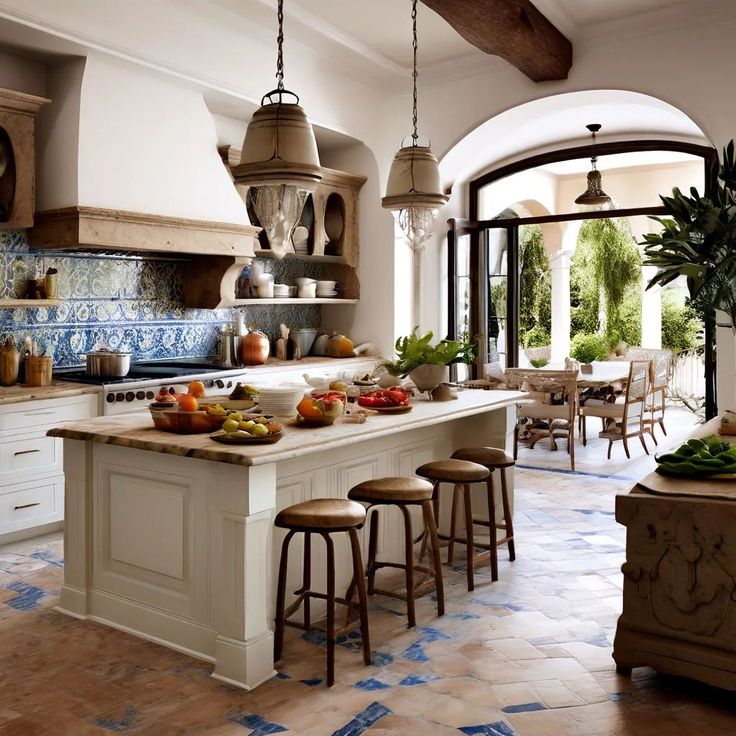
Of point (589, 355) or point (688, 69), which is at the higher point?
point (688, 69)

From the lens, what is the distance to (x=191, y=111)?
20.4ft

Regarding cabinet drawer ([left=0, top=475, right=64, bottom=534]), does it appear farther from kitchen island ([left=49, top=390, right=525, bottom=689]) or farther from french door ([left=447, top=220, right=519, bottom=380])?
french door ([left=447, top=220, right=519, bottom=380])

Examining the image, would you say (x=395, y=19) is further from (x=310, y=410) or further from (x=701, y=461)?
(x=701, y=461)

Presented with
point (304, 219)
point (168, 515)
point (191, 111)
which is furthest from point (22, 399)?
point (304, 219)

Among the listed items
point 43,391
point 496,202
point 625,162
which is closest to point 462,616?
point 43,391

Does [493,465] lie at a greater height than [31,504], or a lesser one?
greater

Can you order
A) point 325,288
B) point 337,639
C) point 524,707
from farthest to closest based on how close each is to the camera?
point 325,288 < point 337,639 < point 524,707

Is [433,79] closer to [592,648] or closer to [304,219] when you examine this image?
[304,219]

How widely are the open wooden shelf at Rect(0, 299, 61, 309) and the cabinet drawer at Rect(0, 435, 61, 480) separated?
0.90 meters

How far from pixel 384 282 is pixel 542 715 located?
18.6 ft

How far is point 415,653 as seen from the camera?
349cm

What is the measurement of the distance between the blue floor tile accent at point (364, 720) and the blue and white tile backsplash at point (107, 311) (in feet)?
12.9

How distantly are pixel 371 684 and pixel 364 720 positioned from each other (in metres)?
0.28

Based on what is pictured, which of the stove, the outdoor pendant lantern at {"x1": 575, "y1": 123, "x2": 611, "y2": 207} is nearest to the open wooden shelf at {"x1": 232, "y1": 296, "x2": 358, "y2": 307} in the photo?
the stove
